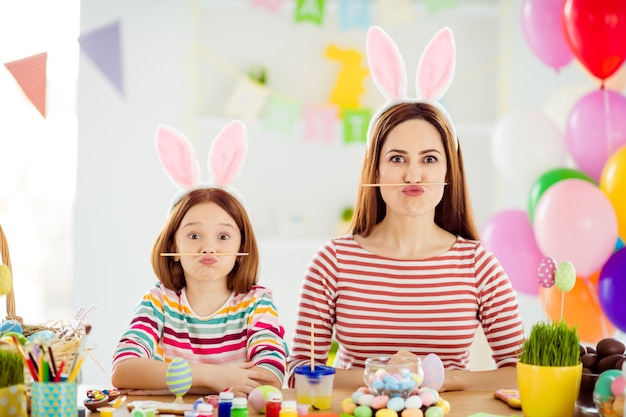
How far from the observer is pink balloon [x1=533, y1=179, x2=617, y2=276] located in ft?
9.20

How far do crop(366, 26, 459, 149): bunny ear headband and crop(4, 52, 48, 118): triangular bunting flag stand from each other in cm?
91

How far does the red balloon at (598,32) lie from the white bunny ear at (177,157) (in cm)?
151

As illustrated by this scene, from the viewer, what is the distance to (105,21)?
400 cm

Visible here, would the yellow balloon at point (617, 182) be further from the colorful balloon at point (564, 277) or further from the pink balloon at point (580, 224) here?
the colorful balloon at point (564, 277)

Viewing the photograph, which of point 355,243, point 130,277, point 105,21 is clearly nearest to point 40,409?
point 355,243

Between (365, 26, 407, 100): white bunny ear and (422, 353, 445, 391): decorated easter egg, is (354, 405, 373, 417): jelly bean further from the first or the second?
(365, 26, 407, 100): white bunny ear

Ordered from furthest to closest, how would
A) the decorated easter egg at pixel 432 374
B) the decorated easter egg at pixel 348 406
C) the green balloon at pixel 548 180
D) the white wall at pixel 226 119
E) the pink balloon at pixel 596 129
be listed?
the white wall at pixel 226 119
the green balloon at pixel 548 180
the pink balloon at pixel 596 129
the decorated easter egg at pixel 432 374
the decorated easter egg at pixel 348 406

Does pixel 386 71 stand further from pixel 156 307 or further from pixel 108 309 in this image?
pixel 108 309

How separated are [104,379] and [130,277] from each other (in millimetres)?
548

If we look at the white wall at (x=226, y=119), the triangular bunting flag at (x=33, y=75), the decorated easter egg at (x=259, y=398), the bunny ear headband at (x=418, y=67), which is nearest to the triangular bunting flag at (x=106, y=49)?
the white wall at (x=226, y=119)

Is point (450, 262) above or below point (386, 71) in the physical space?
below

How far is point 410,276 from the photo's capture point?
2021mm

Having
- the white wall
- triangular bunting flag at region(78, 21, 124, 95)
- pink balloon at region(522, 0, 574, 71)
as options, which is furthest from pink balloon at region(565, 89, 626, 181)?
triangular bunting flag at region(78, 21, 124, 95)

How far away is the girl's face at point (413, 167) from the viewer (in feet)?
6.39
